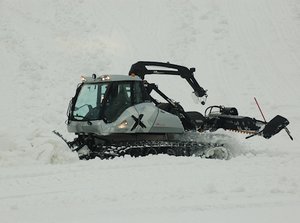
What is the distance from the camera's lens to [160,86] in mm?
20859

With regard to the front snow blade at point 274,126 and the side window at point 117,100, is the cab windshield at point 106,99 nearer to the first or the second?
the side window at point 117,100

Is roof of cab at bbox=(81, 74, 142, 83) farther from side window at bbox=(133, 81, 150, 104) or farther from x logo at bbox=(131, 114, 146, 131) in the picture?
x logo at bbox=(131, 114, 146, 131)

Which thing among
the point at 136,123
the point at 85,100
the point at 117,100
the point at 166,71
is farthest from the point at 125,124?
the point at 166,71

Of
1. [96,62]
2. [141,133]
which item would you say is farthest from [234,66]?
[141,133]

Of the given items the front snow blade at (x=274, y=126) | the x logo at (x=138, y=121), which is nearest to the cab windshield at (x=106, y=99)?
the x logo at (x=138, y=121)

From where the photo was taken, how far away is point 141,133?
37.0ft

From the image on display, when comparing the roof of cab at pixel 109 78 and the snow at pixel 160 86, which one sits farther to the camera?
the roof of cab at pixel 109 78

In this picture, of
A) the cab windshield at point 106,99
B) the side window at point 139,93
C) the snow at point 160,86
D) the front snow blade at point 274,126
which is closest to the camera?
the snow at point 160,86

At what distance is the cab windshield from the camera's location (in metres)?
11.0

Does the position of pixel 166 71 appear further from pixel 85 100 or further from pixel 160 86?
pixel 160 86

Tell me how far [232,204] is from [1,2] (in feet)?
73.8

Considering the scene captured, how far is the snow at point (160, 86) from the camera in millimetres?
6379

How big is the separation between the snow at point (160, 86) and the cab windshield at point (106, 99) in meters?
1.09

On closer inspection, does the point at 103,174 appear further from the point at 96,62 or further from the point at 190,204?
the point at 96,62
